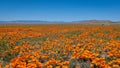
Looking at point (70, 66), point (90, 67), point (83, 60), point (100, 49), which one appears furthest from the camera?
point (100, 49)

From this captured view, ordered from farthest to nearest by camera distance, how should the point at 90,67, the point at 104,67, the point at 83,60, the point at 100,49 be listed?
1. the point at 100,49
2. the point at 83,60
3. the point at 90,67
4. the point at 104,67

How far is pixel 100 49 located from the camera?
1119cm

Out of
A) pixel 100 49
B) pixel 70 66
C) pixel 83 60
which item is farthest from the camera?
pixel 100 49

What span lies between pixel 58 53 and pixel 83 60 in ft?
6.07

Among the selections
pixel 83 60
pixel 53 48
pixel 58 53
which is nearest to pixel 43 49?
pixel 53 48

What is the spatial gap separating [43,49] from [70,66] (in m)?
3.62

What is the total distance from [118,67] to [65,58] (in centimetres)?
321

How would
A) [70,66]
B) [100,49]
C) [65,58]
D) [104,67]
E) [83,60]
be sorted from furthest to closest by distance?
[100,49]
[65,58]
[83,60]
[70,66]
[104,67]

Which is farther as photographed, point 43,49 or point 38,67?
point 43,49

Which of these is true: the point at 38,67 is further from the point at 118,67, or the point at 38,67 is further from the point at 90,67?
the point at 118,67

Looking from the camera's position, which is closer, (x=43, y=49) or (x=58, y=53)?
(x=58, y=53)

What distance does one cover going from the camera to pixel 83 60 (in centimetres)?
918

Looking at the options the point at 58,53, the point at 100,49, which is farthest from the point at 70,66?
the point at 100,49

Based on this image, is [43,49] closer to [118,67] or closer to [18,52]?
[18,52]
